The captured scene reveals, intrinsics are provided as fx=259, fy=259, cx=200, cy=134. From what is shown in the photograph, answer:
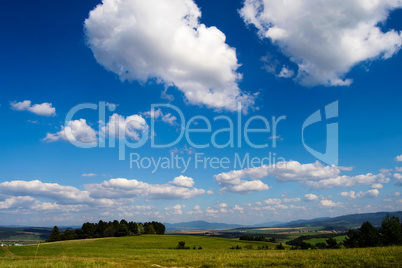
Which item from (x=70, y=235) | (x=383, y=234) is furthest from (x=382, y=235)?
(x=70, y=235)

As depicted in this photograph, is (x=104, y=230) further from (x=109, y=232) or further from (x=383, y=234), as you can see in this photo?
(x=383, y=234)

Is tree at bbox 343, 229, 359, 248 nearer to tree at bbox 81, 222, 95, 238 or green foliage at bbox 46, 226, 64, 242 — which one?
green foliage at bbox 46, 226, 64, 242

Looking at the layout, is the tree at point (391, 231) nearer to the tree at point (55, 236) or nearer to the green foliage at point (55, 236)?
the green foliage at point (55, 236)

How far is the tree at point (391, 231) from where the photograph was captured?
207 ft

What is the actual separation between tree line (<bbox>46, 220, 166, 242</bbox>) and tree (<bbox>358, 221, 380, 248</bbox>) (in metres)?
98.0

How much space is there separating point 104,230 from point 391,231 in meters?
124

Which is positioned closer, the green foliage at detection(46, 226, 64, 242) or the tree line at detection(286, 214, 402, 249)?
the tree line at detection(286, 214, 402, 249)

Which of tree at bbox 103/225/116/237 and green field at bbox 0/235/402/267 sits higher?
green field at bbox 0/235/402/267

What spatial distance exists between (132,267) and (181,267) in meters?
4.34

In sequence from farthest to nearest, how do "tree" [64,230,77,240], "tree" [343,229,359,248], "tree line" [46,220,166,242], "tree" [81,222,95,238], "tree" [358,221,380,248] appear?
"tree" [81,222,95,238] < "tree" [64,230,77,240] < "tree line" [46,220,166,242] < "tree" [343,229,359,248] < "tree" [358,221,380,248]

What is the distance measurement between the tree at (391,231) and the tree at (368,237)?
1.63 metres

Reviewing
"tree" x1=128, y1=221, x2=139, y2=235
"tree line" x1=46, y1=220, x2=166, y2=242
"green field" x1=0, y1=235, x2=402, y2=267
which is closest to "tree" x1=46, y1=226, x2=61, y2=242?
"tree line" x1=46, y1=220, x2=166, y2=242

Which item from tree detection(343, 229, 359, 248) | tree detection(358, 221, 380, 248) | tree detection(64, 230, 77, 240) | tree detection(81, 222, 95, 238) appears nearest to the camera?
tree detection(358, 221, 380, 248)

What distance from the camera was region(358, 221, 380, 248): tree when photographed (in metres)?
64.9
